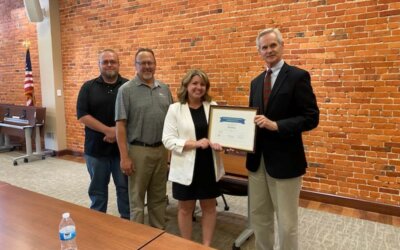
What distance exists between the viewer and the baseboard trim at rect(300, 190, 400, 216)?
314 centimetres

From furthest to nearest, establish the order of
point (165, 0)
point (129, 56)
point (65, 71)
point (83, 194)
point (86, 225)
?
point (65, 71)
point (129, 56)
point (165, 0)
point (83, 194)
point (86, 225)

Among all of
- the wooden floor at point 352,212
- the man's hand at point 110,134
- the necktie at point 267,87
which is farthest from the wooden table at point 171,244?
the wooden floor at point 352,212

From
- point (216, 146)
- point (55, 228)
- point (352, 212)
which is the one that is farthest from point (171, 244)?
point (352, 212)

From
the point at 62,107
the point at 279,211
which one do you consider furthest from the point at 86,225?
the point at 62,107

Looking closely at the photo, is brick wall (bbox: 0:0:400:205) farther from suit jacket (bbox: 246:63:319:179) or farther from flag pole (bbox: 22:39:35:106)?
flag pole (bbox: 22:39:35:106)

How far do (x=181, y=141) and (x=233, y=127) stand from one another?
1.21 feet

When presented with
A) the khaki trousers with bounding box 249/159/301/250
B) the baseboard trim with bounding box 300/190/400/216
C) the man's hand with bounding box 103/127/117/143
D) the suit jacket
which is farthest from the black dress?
the baseboard trim with bounding box 300/190/400/216

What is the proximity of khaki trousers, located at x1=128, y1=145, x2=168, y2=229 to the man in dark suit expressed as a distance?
818 millimetres

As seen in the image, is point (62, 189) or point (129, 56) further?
point (129, 56)

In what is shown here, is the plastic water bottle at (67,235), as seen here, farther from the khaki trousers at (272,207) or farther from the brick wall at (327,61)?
the brick wall at (327,61)

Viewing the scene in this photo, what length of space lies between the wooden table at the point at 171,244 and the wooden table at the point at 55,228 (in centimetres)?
3

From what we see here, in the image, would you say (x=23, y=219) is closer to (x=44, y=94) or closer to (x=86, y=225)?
(x=86, y=225)

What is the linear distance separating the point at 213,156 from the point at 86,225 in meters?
0.95

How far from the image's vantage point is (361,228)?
A: 9.35 feet
